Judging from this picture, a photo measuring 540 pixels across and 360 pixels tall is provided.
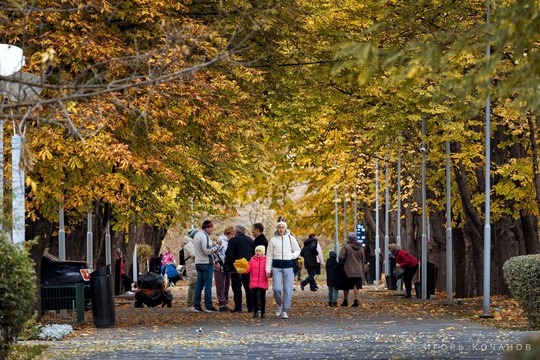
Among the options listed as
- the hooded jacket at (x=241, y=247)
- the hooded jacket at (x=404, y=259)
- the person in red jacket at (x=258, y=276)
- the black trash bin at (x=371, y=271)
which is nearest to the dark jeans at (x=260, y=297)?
the person in red jacket at (x=258, y=276)

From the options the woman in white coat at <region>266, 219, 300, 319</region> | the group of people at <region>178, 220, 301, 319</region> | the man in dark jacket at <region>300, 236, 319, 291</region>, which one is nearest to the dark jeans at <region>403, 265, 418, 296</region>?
the man in dark jacket at <region>300, 236, 319, 291</region>

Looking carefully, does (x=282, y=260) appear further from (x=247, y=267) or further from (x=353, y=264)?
(x=353, y=264)

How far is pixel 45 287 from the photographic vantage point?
23.3 m

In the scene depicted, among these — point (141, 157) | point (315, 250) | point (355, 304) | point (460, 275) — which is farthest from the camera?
point (315, 250)

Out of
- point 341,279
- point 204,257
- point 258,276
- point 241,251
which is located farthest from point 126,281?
point 258,276

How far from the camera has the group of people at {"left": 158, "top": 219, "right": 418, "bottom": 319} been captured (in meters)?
24.5

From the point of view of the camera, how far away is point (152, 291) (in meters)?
31.1

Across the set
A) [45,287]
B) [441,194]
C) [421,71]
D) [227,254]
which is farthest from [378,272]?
[421,71]

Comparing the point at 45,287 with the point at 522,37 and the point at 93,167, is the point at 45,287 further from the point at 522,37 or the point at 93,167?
the point at 522,37

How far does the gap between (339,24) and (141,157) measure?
7498 millimetres

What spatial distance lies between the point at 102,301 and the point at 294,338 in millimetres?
6028

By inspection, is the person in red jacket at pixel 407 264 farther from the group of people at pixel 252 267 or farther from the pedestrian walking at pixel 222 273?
the pedestrian walking at pixel 222 273

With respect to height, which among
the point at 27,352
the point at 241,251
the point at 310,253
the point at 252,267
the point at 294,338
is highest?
the point at 310,253

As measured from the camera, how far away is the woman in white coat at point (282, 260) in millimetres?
24344
